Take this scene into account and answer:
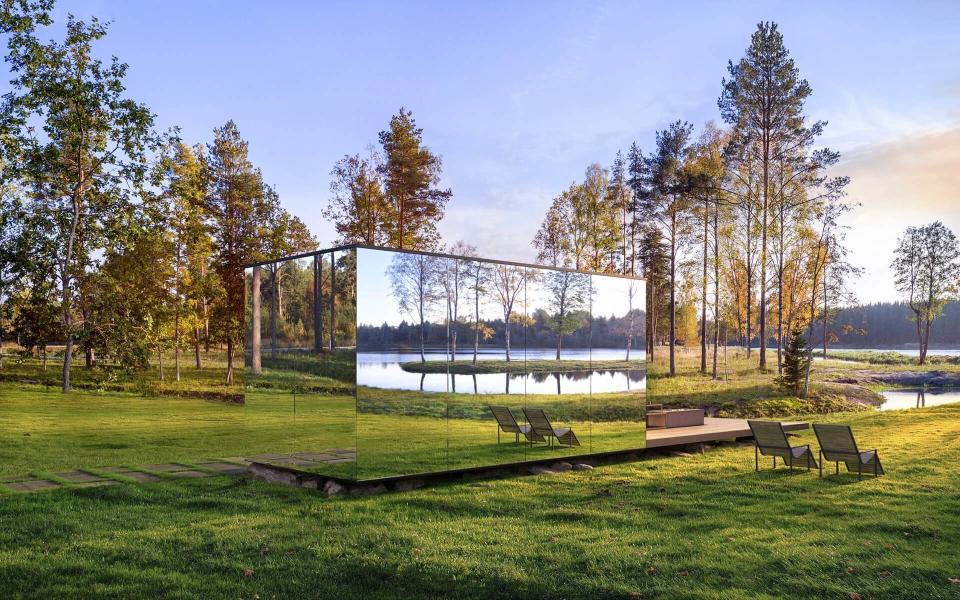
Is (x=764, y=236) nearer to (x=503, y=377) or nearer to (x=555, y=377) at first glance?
(x=555, y=377)

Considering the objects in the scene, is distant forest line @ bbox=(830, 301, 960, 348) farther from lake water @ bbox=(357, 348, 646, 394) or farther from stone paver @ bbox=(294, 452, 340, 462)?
stone paver @ bbox=(294, 452, 340, 462)

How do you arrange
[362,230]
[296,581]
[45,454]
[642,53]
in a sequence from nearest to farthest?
1. [296,581]
2. [45,454]
3. [642,53]
4. [362,230]

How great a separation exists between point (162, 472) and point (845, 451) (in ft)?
39.4

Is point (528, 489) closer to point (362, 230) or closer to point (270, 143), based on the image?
Answer: point (362, 230)

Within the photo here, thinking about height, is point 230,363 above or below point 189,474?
above

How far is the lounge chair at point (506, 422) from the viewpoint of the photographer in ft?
40.8

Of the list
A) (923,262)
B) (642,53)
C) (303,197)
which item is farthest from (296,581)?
(923,262)

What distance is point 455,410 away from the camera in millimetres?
11711

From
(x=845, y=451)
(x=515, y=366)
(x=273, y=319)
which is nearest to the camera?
(x=273, y=319)

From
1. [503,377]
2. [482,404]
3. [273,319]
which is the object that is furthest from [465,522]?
[273,319]

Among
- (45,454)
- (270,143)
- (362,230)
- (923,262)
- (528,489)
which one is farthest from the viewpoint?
(923,262)

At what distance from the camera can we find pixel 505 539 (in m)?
8.41

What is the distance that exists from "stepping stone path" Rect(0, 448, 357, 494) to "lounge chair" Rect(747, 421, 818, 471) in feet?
24.6

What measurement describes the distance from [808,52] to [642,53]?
1243 centimetres
